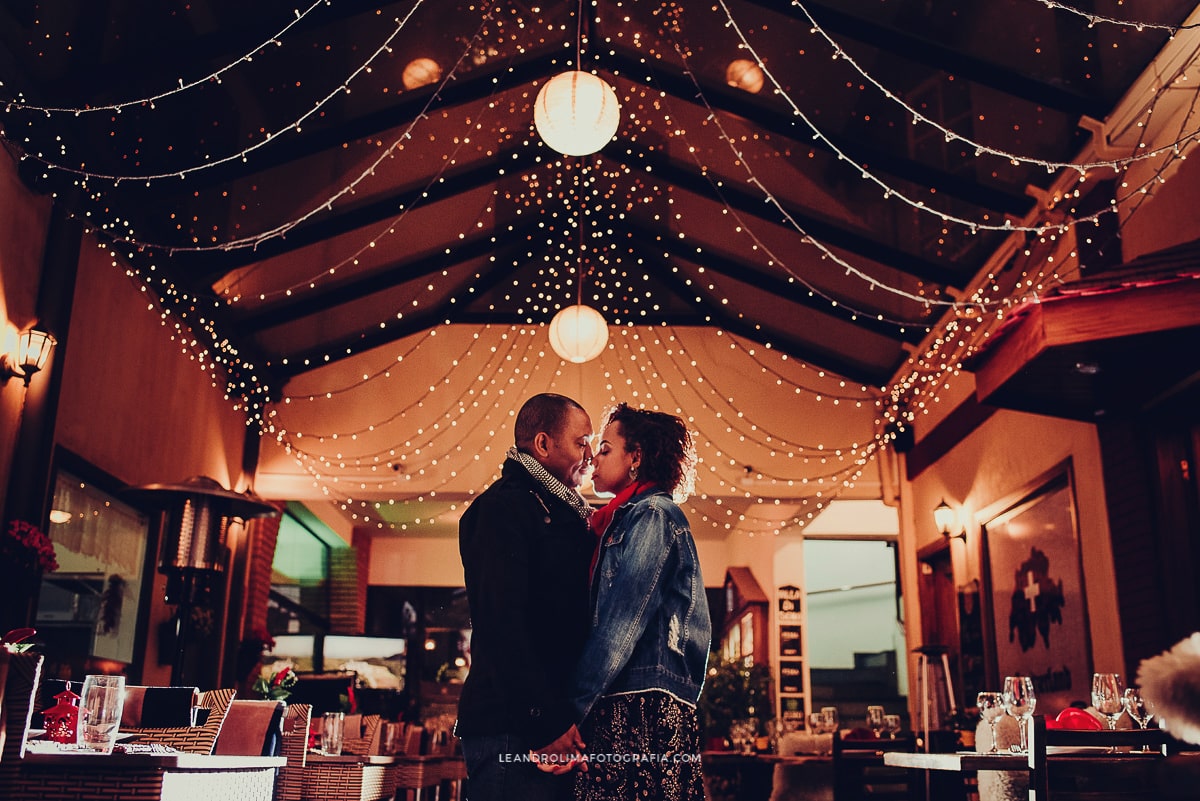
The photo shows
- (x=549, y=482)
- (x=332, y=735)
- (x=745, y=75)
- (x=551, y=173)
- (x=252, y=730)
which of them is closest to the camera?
(x=549, y=482)

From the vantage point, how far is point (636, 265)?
9570 millimetres

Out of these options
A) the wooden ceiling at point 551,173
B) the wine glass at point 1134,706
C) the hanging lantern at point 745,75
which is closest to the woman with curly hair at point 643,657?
the wine glass at point 1134,706

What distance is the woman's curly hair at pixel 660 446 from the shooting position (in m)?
2.20

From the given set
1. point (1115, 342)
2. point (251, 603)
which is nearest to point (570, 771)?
point (1115, 342)

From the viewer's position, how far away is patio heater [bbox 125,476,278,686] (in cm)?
605

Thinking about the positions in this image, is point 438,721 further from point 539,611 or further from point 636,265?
point 539,611

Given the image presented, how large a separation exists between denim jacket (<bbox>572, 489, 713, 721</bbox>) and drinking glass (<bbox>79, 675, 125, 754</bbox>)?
0.87 meters

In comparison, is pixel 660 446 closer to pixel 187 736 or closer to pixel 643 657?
pixel 643 657

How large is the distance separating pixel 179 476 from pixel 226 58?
3.51 m

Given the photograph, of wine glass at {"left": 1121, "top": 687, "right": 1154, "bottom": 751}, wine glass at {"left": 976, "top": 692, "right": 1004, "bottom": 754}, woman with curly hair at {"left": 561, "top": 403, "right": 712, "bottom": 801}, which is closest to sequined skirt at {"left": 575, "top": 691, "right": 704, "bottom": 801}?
woman with curly hair at {"left": 561, "top": 403, "right": 712, "bottom": 801}

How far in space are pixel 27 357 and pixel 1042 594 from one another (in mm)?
5911

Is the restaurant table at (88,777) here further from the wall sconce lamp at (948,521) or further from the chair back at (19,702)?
the wall sconce lamp at (948,521)

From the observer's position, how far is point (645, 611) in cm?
194

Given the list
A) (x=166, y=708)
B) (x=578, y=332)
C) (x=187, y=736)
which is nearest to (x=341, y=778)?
(x=187, y=736)
